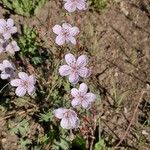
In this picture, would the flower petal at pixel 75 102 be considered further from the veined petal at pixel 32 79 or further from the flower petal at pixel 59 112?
the veined petal at pixel 32 79

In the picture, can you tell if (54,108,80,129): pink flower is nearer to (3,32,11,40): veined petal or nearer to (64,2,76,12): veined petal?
(3,32,11,40): veined petal

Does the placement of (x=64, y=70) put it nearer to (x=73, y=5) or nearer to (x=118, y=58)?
(x=73, y=5)

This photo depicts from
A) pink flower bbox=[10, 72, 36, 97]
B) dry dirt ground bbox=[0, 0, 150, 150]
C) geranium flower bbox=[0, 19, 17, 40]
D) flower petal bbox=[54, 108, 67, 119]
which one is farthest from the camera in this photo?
dry dirt ground bbox=[0, 0, 150, 150]

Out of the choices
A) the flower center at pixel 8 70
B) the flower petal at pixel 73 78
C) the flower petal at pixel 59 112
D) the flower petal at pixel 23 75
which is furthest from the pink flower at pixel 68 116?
the flower center at pixel 8 70

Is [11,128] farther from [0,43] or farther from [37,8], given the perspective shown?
[37,8]

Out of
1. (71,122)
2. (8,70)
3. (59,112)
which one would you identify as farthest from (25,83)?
(71,122)

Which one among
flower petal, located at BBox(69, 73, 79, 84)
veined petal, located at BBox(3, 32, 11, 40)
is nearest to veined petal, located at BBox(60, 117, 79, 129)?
flower petal, located at BBox(69, 73, 79, 84)
